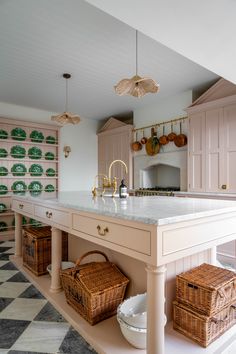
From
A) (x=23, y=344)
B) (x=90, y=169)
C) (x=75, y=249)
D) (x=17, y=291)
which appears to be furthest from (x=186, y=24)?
(x=90, y=169)

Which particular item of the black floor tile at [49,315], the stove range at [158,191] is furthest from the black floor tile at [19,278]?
the stove range at [158,191]

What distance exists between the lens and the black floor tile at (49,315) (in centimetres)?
175

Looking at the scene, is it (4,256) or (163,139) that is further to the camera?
(163,139)

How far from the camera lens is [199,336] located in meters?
1.43

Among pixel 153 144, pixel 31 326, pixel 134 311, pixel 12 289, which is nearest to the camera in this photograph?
pixel 134 311

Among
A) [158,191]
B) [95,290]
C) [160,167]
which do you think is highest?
[160,167]

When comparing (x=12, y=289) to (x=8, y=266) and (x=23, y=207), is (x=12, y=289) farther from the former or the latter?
(x=23, y=207)

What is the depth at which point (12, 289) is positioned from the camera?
2250 millimetres

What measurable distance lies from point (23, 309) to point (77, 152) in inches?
162

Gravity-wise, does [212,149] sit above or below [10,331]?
above

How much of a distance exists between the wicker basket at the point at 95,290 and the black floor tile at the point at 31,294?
1.32 ft

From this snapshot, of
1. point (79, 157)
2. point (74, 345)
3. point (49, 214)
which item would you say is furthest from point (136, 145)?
point (74, 345)

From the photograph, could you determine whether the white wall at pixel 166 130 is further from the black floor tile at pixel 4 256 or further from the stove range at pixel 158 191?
the black floor tile at pixel 4 256

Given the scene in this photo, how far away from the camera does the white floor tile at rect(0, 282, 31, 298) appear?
2.15 metres
